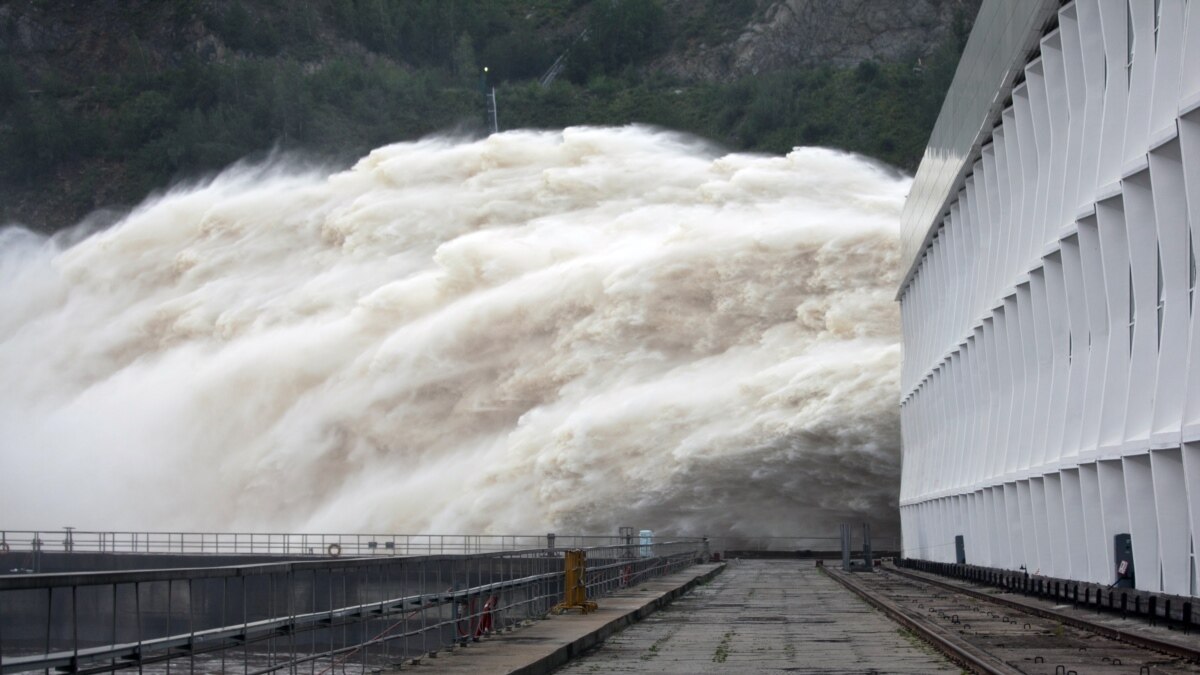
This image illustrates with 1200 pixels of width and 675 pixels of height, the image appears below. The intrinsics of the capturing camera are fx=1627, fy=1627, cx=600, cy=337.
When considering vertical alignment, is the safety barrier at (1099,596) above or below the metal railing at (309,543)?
below

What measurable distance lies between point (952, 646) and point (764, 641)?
3.50 meters

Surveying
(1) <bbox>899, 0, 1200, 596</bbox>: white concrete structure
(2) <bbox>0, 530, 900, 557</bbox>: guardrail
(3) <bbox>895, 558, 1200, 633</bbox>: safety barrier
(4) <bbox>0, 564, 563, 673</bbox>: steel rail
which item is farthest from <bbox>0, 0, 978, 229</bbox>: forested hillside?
(4) <bbox>0, 564, 563, 673</bbox>: steel rail

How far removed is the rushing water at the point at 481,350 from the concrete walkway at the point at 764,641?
22.4m

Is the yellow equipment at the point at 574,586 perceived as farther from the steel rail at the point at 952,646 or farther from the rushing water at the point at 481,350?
the rushing water at the point at 481,350

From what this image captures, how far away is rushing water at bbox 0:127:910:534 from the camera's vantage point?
5609 cm

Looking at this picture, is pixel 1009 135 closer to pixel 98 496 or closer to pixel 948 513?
pixel 948 513

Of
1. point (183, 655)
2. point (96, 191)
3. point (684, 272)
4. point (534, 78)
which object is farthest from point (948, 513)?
point (534, 78)

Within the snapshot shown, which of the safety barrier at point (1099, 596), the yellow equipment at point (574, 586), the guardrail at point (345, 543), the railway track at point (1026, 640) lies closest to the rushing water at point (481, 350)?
the guardrail at point (345, 543)

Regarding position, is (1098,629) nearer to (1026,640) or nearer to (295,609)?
(1026,640)

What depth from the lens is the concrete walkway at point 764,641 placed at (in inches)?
679

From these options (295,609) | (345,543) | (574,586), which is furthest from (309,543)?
(295,609)

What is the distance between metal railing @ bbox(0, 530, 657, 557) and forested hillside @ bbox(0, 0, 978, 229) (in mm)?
69765

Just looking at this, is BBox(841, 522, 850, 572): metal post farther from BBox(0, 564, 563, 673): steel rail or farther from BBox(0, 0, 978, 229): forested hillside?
BBox(0, 0, 978, 229): forested hillside

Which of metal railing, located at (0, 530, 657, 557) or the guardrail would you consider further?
the guardrail
